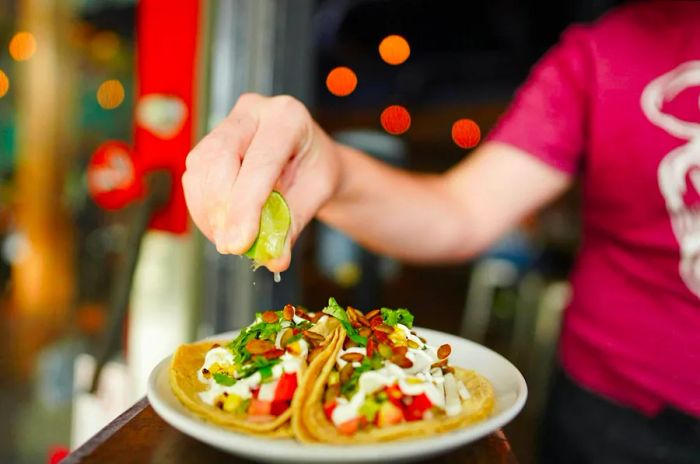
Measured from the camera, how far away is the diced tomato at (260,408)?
28.0 inches

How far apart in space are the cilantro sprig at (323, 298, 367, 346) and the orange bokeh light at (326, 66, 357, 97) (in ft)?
21.8

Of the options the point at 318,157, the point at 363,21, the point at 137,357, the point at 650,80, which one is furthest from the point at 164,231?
the point at 363,21

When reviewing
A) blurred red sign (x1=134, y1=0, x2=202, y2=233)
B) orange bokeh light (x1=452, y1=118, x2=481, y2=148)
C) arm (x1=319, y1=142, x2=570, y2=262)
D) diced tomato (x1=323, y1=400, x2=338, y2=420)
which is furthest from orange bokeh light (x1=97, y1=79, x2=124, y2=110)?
orange bokeh light (x1=452, y1=118, x2=481, y2=148)

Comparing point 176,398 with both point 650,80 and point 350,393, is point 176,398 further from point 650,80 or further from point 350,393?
point 650,80

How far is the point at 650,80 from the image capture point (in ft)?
4.11

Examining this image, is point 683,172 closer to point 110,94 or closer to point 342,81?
point 110,94

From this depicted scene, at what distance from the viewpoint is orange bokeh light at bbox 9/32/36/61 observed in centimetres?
245

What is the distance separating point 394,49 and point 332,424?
6.68m

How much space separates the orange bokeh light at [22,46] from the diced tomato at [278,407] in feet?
7.14

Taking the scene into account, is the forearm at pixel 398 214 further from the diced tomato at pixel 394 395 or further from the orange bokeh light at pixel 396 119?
the orange bokeh light at pixel 396 119

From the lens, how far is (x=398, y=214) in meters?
1.36

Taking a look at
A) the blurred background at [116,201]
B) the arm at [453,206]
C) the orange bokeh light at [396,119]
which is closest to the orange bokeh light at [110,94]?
the blurred background at [116,201]

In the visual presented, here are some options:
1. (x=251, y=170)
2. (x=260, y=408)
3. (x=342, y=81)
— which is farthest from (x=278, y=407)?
(x=342, y=81)

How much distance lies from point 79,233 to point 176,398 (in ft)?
6.65
